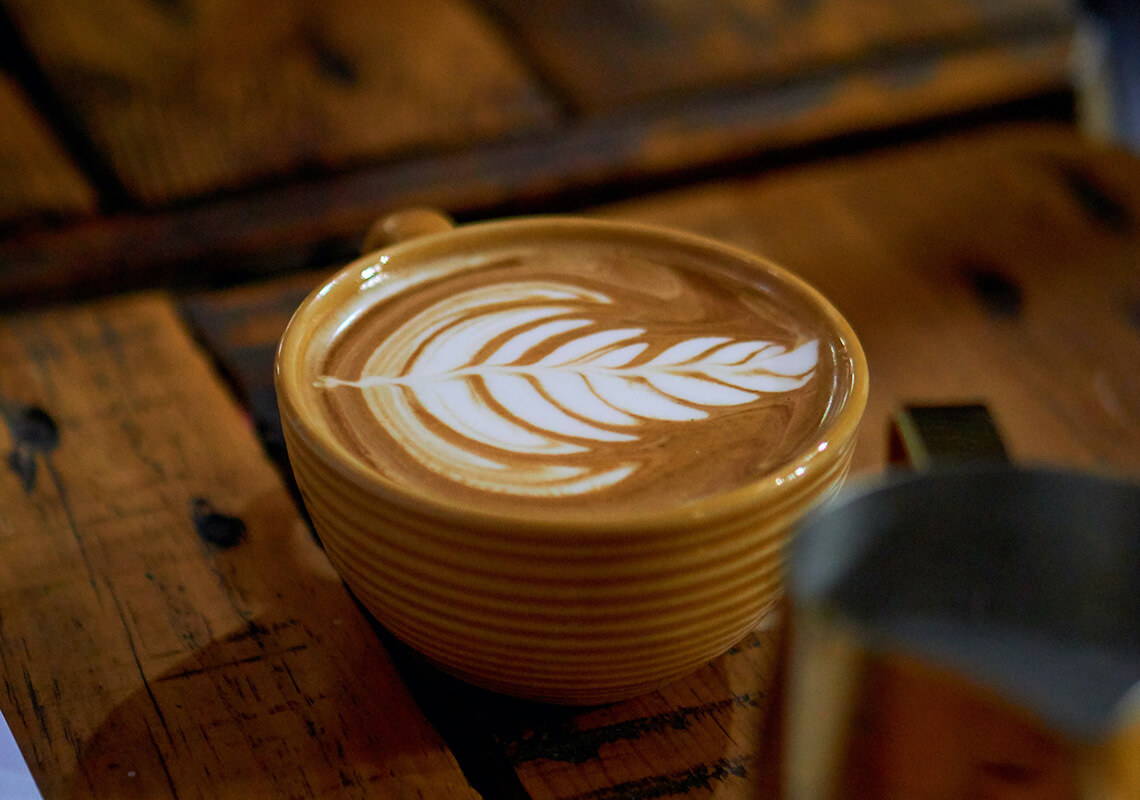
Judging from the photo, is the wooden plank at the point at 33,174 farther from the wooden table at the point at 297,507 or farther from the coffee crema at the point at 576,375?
the coffee crema at the point at 576,375

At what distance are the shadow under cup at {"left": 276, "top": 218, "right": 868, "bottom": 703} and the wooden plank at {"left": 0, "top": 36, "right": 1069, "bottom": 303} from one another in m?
0.50

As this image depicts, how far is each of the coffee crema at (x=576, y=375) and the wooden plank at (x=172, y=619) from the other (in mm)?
146

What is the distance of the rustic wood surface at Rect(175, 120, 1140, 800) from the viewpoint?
20.4 inches

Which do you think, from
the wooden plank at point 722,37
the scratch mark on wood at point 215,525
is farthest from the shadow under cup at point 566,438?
the wooden plank at point 722,37

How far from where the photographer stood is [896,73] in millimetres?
1352

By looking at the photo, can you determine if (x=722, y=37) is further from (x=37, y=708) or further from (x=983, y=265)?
(x=37, y=708)

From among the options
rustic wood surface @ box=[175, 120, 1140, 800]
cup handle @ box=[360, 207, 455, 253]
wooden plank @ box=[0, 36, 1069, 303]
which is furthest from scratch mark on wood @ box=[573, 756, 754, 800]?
wooden plank @ box=[0, 36, 1069, 303]

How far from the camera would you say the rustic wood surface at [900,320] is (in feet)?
1.70

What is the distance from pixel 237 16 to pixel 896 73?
0.85m

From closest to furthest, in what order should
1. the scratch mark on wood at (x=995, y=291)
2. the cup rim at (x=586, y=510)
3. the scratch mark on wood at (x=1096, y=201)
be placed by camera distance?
the cup rim at (x=586, y=510)
the scratch mark on wood at (x=995, y=291)
the scratch mark on wood at (x=1096, y=201)

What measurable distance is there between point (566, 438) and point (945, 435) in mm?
248

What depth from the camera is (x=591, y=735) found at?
1.72 feet

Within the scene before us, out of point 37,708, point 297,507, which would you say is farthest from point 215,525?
point 37,708

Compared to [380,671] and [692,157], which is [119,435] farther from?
[692,157]
